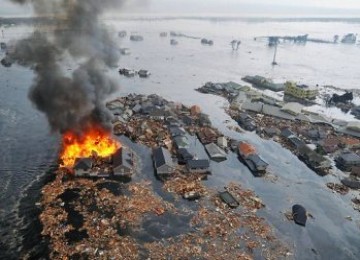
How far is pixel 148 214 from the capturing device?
3881 cm

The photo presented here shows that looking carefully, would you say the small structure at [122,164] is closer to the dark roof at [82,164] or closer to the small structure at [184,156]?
the dark roof at [82,164]

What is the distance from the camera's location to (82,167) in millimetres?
43969

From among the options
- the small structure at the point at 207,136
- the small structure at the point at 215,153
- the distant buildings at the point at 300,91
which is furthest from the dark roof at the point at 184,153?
the distant buildings at the point at 300,91

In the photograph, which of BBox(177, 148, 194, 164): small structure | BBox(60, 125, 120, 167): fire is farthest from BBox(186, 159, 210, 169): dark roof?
BBox(60, 125, 120, 167): fire

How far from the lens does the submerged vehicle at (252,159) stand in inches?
1956

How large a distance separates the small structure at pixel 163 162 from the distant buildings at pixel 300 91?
52.7 meters

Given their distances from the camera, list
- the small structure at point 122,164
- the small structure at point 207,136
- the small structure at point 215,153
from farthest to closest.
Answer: the small structure at point 207,136
the small structure at point 215,153
the small structure at point 122,164

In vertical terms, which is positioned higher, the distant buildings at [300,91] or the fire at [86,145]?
the fire at [86,145]

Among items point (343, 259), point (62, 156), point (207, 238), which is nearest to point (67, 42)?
point (62, 156)

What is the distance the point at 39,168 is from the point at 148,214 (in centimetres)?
1737

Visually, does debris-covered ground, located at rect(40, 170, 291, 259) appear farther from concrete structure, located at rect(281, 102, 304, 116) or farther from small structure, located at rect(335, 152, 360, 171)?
concrete structure, located at rect(281, 102, 304, 116)

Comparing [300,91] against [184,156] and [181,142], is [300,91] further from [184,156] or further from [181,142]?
[184,156]

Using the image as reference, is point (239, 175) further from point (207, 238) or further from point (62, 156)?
point (62, 156)

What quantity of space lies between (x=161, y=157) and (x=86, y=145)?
11.1 meters
